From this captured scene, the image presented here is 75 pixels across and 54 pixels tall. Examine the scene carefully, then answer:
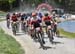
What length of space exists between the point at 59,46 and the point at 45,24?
11.1 ft

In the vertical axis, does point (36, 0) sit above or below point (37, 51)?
below

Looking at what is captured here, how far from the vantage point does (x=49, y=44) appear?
68.3ft

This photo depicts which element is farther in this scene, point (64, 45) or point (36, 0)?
point (36, 0)

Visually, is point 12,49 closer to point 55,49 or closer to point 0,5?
point 55,49

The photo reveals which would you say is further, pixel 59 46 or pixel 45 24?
pixel 45 24

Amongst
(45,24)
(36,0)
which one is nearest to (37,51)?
(45,24)

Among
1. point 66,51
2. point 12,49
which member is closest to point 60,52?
point 66,51

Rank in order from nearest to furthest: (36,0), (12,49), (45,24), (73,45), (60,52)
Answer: (60,52) < (12,49) < (73,45) < (45,24) < (36,0)

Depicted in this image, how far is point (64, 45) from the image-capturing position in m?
20.2

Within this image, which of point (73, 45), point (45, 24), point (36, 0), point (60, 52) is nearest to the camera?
point (60, 52)

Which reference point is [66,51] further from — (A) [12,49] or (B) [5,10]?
(B) [5,10]

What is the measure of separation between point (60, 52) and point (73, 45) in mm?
2881

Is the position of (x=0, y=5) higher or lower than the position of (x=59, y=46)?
lower

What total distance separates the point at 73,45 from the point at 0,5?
81.0 metres
